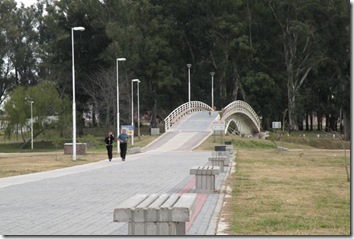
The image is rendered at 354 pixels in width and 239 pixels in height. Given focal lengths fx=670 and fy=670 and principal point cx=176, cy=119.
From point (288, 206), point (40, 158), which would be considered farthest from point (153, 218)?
point (40, 158)

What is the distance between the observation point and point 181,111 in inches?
3095

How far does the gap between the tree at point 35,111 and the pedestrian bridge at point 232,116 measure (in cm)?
1308

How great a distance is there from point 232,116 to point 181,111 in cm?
769

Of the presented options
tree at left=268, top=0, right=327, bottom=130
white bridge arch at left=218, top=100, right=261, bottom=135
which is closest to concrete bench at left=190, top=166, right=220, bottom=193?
white bridge arch at left=218, top=100, right=261, bottom=135

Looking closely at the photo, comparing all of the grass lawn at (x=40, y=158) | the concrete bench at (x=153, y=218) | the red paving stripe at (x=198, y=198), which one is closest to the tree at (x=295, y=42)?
the grass lawn at (x=40, y=158)

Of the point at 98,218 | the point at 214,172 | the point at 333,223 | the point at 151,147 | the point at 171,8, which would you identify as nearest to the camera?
the point at 333,223

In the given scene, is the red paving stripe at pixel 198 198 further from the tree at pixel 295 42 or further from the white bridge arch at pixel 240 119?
the tree at pixel 295 42

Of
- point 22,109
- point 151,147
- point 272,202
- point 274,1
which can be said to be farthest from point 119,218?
point 274,1

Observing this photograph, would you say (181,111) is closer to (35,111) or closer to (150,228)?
(35,111)

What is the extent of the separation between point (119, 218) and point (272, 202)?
641 centimetres

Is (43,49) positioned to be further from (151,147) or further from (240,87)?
(151,147)

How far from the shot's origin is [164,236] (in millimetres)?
8367

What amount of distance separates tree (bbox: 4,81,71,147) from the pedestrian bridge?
42.9 ft

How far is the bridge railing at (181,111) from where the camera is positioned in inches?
2878
